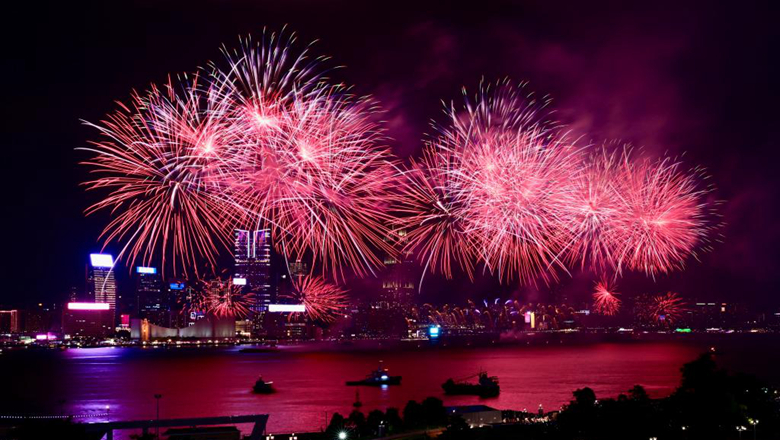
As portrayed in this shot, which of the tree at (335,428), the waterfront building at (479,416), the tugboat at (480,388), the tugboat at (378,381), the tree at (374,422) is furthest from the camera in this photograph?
the tugboat at (378,381)

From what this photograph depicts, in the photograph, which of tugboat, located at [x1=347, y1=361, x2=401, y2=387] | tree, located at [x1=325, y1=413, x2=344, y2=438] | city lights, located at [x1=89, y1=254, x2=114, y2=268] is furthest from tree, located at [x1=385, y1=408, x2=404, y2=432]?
city lights, located at [x1=89, y1=254, x2=114, y2=268]

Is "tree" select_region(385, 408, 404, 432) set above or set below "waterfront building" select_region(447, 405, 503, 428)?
above

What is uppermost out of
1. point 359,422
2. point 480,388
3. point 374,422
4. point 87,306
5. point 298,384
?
point 87,306

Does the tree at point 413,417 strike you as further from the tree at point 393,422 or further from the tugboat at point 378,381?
the tugboat at point 378,381

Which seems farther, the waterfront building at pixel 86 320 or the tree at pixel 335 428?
A: the waterfront building at pixel 86 320

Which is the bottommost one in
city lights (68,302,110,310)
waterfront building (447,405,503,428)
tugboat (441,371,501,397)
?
tugboat (441,371,501,397)

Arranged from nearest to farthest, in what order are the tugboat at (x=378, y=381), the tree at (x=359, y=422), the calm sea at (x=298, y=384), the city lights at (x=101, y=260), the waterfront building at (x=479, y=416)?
the tree at (x=359, y=422) → the waterfront building at (x=479, y=416) → the calm sea at (x=298, y=384) → the tugboat at (x=378, y=381) → the city lights at (x=101, y=260)

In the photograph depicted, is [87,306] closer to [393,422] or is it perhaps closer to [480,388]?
[480,388]

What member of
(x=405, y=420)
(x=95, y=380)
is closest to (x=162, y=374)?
(x=95, y=380)

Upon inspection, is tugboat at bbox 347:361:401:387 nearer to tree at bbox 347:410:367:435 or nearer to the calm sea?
the calm sea

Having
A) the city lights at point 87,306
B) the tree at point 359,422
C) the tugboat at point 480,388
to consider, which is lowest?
the tugboat at point 480,388

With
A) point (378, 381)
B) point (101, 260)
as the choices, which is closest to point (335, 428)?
point (378, 381)

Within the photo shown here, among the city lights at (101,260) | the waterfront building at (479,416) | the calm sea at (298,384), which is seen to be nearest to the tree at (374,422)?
the waterfront building at (479,416)

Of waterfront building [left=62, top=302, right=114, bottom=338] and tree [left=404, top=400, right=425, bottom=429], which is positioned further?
waterfront building [left=62, top=302, right=114, bottom=338]
